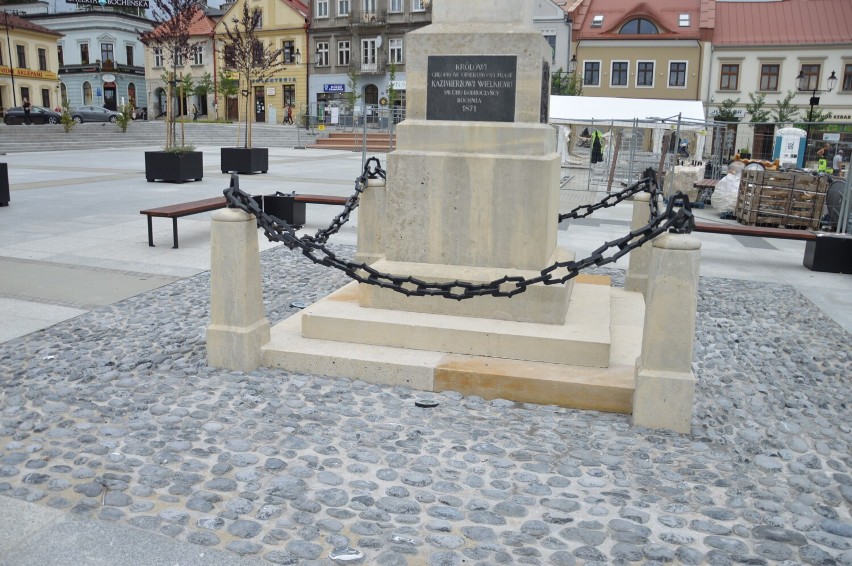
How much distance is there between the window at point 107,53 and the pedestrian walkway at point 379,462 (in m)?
73.0

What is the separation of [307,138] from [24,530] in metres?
38.6

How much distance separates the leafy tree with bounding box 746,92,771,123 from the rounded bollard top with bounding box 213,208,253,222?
47.3m

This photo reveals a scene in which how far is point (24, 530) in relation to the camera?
3.27 metres

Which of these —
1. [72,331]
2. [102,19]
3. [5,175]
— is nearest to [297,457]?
[72,331]

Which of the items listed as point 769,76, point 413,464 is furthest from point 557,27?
point 413,464

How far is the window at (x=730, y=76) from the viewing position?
48688 mm

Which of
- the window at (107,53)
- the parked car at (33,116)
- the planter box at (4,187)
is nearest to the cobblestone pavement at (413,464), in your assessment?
the planter box at (4,187)

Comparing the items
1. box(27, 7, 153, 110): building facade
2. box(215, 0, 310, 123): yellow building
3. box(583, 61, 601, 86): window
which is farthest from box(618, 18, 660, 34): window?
box(27, 7, 153, 110): building facade

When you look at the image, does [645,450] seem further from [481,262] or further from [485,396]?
[481,262]

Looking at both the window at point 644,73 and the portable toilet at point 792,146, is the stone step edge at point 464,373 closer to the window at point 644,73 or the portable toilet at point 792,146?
the portable toilet at point 792,146

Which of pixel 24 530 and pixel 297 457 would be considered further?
pixel 297 457

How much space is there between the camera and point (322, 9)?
58.5 meters

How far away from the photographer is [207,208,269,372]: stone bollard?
520 centimetres

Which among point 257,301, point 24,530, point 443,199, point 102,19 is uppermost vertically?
point 102,19
